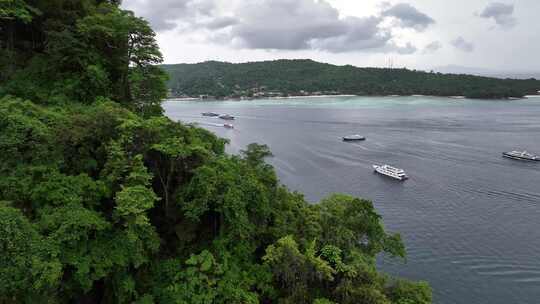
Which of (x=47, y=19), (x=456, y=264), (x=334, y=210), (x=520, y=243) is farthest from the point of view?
(x=520, y=243)

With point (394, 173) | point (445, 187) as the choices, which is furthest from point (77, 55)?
point (445, 187)

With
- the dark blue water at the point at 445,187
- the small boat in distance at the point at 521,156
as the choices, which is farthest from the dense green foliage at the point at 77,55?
the small boat in distance at the point at 521,156

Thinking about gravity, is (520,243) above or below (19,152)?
below

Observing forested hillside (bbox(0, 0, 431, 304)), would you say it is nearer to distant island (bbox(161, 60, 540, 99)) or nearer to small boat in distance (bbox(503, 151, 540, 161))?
small boat in distance (bbox(503, 151, 540, 161))

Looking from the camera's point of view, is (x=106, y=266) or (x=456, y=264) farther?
(x=456, y=264)

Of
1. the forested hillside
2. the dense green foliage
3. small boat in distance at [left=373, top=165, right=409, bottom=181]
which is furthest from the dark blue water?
the dense green foliage

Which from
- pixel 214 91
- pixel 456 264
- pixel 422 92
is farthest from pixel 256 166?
pixel 422 92

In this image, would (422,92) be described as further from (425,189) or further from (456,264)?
(456,264)
